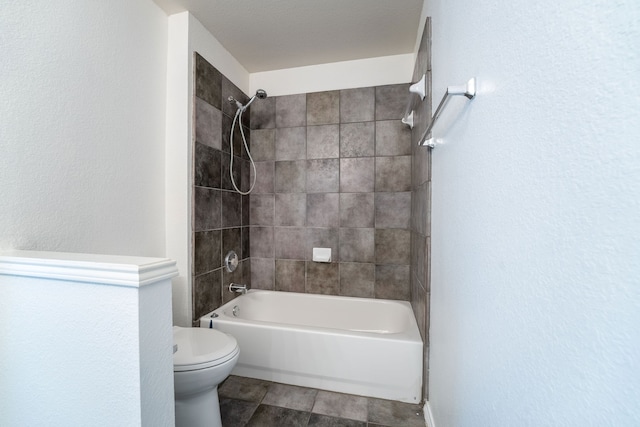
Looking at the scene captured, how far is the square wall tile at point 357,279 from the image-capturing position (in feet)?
7.09

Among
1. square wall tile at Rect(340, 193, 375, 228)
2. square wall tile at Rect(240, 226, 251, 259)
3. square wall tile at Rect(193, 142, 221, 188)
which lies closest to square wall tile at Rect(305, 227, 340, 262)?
square wall tile at Rect(340, 193, 375, 228)

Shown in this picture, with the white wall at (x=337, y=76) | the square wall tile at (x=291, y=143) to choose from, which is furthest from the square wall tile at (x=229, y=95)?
the square wall tile at (x=291, y=143)

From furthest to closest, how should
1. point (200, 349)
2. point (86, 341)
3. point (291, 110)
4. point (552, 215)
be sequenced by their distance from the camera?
point (291, 110), point (200, 349), point (86, 341), point (552, 215)

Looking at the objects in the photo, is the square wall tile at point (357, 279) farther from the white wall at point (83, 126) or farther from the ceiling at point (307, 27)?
the ceiling at point (307, 27)

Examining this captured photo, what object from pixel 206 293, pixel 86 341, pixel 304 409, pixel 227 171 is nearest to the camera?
pixel 86 341

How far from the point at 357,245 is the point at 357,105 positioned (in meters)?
1.17

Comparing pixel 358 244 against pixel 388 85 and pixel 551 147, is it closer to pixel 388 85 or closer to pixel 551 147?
pixel 388 85

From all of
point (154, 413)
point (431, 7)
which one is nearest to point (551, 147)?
point (154, 413)

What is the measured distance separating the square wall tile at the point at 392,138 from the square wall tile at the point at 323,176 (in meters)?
0.39

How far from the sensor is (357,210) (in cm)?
218

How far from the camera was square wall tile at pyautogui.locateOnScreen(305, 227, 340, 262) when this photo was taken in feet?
7.30

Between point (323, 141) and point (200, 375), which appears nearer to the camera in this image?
point (200, 375)

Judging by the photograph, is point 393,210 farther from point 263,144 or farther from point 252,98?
point 252,98

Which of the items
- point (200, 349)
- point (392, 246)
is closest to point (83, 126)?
point (200, 349)
